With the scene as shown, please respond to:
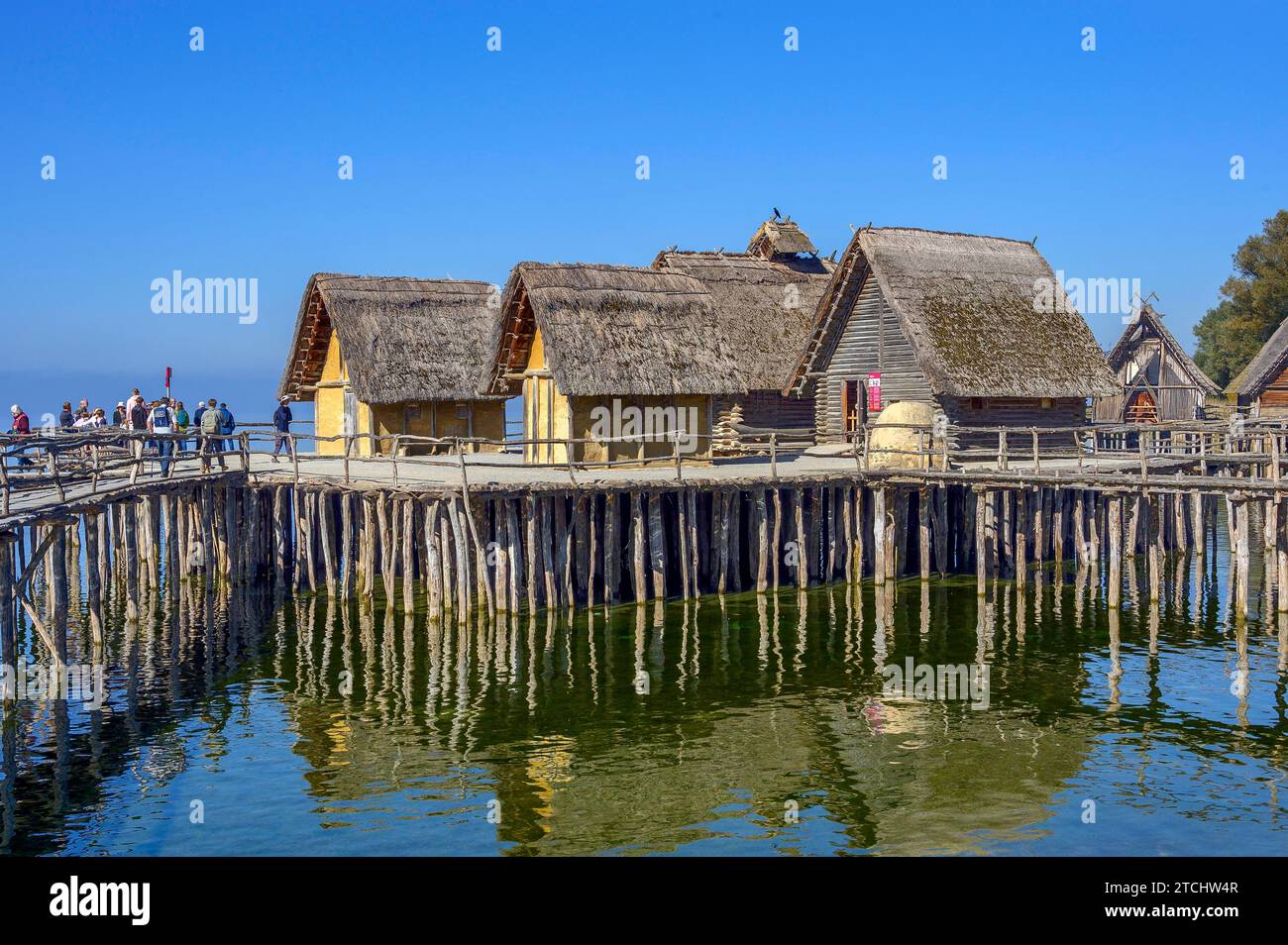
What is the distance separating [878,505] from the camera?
28875 mm

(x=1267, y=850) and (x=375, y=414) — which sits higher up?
(x=375, y=414)

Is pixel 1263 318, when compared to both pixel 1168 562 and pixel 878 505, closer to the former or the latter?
pixel 1168 562

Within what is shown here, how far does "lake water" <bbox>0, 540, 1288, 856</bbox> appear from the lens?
14828mm

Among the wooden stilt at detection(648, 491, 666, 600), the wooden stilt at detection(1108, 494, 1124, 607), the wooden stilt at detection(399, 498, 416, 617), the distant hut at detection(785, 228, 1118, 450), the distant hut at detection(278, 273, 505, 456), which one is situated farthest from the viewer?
the distant hut at detection(278, 273, 505, 456)

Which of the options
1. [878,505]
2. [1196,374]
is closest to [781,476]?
[878,505]

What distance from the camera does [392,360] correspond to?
3525cm

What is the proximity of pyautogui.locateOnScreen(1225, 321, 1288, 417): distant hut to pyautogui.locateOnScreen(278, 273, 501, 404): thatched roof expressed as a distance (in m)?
26.6

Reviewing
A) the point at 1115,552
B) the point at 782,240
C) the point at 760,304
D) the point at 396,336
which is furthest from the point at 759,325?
the point at 1115,552

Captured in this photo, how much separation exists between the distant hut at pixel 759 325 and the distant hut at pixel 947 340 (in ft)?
3.47

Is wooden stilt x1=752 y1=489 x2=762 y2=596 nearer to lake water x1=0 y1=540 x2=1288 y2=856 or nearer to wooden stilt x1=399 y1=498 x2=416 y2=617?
lake water x1=0 y1=540 x2=1288 y2=856

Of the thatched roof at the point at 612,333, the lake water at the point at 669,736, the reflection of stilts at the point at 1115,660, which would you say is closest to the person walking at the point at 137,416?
the lake water at the point at 669,736

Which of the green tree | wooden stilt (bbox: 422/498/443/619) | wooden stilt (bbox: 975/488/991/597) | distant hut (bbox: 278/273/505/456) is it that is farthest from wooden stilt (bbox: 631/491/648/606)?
the green tree

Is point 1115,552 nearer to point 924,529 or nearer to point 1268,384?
point 924,529

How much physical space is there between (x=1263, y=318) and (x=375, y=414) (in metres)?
47.7
